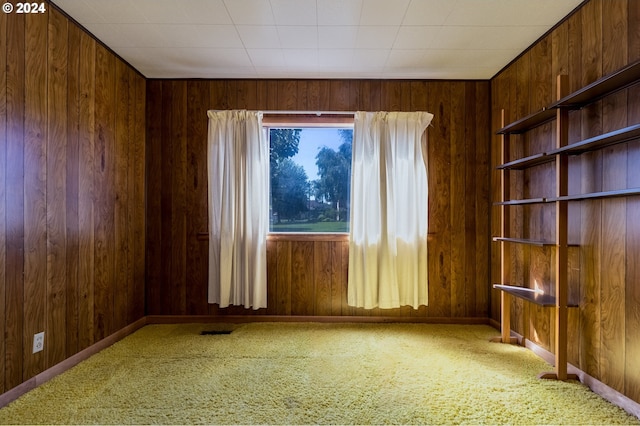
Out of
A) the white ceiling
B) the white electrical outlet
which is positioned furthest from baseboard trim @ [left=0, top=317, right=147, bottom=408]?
the white ceiling

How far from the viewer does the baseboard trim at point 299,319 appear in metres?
2.99

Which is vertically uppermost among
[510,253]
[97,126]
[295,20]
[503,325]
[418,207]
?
[295,20]

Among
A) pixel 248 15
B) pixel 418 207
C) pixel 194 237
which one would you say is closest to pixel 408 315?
pixel 418 207

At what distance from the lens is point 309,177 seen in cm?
316

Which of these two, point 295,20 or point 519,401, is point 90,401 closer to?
point 519,401

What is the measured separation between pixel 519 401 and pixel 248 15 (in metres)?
2.85

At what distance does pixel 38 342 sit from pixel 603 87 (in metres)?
3.54

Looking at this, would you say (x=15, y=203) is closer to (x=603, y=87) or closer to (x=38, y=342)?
(x=38, y=342)

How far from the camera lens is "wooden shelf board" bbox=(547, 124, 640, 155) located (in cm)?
144

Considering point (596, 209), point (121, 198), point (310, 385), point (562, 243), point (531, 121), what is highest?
point (531, 121)

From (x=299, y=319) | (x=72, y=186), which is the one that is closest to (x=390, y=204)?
(x=299, y=319)

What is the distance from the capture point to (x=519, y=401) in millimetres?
1750

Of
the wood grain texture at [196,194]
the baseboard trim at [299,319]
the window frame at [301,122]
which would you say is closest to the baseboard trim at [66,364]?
the baseboard trim at [299,319]

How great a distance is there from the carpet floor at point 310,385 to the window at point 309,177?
108 cm
